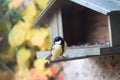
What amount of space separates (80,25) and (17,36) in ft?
2.36

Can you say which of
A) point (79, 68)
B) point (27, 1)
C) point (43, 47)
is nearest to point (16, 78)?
point (43, 47)

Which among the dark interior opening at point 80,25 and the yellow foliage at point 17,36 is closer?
the dark interior opening at point 80,25

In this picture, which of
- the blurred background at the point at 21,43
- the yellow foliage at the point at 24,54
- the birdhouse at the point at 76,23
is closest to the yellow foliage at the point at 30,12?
the blurred background at the point at 21,43

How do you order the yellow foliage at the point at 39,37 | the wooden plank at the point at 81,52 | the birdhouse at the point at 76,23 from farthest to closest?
the yellow foliage at the point at 39,37 < the birdhouse at the point at 76,23 < the wooden plank at the point at 81,52

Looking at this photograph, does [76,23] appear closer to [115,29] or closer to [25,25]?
[115,29]

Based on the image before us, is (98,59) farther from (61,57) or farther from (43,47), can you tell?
(43,47)

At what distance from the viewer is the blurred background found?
7.28 ft

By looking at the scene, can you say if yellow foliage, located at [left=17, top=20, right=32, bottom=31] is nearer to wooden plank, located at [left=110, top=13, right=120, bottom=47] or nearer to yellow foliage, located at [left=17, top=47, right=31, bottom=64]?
yellow foliage, located at [left=17, top=47, right=31, bottom=64]

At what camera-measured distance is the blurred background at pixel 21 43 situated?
222cm

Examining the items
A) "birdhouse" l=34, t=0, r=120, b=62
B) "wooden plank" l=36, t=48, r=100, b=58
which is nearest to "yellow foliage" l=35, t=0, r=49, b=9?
"birdhouse" l=34, t=0, r=120, b=62

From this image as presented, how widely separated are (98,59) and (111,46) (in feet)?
0.89

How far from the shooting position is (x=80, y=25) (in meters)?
1.65

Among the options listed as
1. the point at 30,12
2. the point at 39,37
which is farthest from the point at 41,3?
the point at 39,37

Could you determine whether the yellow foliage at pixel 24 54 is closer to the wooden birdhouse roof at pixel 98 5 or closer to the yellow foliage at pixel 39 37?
the yellow foliage at pixel 39 37
